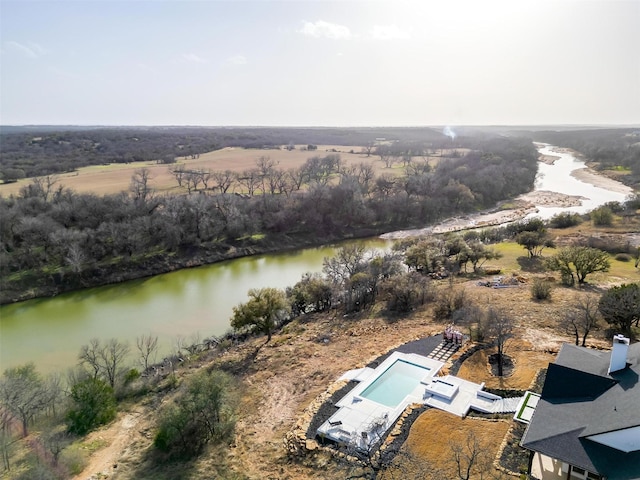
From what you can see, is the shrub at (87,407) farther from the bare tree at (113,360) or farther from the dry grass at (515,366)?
the dry grass at (515,366)

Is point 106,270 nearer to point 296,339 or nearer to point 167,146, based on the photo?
point 296,339

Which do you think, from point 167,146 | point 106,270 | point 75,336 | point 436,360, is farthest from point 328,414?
point 167,146

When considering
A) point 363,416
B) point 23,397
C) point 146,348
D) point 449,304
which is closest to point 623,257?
point 449,304

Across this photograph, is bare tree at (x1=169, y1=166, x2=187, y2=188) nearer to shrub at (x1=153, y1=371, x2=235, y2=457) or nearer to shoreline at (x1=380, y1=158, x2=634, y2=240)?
shoreline at (x1=380, y1=158, x2=634, y2=240)

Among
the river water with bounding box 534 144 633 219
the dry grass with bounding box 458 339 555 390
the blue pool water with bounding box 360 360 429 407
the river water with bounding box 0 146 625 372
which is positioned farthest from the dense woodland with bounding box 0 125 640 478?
the river water with bounding box 534 144 633 219

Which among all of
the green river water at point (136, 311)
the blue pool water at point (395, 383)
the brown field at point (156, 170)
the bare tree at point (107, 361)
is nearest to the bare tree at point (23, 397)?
the bare tree at point (107, 361)
